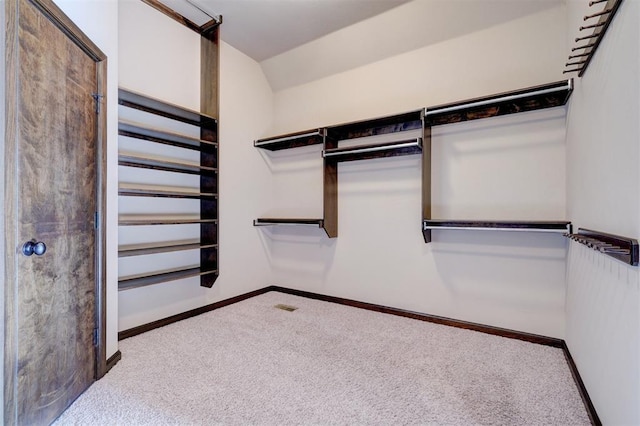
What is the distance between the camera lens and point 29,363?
1477 millimetres

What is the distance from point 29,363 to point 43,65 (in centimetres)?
147

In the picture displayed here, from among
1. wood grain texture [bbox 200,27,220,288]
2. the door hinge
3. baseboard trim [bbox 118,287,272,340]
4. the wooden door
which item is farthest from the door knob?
wood grain texture [bbox 200,27,220,288]

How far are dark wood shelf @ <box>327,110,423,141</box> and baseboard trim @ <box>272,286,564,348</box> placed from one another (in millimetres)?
1879

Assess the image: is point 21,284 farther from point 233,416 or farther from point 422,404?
point 422,404

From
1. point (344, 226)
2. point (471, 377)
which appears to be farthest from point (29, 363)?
point (344, 226)

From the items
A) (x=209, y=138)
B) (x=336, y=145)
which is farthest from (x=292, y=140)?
(x=209, y=138)

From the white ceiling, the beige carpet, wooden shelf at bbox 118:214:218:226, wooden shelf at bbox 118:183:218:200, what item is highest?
the white ceiling

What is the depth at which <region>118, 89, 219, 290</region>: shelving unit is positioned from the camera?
255cm

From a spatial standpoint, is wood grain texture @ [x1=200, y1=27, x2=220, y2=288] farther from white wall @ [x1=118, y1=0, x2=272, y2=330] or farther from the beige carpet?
the beige carpet

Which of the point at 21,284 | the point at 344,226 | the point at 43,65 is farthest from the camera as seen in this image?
the point at 344,226

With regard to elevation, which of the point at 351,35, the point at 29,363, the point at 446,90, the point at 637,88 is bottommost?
the point at 29,363

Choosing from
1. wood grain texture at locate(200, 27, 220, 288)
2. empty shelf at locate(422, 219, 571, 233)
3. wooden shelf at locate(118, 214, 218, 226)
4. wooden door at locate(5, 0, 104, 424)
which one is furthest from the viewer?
wood grain texture at locate(200, 27, 220, 288)

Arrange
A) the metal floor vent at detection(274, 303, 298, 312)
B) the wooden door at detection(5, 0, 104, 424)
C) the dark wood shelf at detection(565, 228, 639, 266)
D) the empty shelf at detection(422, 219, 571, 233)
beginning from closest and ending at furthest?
the dark wood shelf at detection(565, 228, 639, 266) → the wooden door at detection(5, 0, 104, 424) → the empty shelf at detection(422, 219, 571, 233) → the metal floor vent at detection(274, 303, 298, 312)

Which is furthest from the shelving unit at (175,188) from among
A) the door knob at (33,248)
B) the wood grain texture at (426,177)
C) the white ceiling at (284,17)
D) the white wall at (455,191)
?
the wood grain texture at (426,177)
